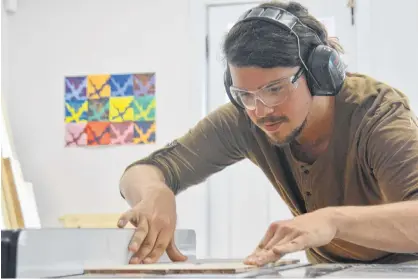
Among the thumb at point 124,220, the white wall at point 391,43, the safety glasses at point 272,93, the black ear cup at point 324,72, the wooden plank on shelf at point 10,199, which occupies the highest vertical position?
the white wall at point 391,43

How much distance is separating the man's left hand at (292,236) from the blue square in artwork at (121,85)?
244 cm

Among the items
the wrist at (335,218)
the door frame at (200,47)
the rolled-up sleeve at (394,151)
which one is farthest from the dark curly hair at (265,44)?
the door frame at (200,47)

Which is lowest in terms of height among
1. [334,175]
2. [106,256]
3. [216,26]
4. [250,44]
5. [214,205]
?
[214,205]

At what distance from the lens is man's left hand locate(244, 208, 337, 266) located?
110 centimetres

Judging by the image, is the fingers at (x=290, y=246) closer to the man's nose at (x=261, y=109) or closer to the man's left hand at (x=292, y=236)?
the man's left hand at (x=292, y=236)

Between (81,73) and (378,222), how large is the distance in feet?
8.64

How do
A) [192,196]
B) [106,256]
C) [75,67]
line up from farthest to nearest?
[75,67] → [192,196] → [106,256]

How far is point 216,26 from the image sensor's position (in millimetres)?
3496

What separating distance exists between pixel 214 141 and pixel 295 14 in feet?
1.24

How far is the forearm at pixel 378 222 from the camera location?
48.8 inches

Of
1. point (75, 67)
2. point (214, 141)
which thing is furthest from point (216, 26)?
point (214, 141)

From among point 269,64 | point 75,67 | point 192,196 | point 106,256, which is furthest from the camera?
point 75,67

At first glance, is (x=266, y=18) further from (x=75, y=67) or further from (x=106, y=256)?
(x=75, y=67)

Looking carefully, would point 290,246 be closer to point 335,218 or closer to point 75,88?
point 335,218
